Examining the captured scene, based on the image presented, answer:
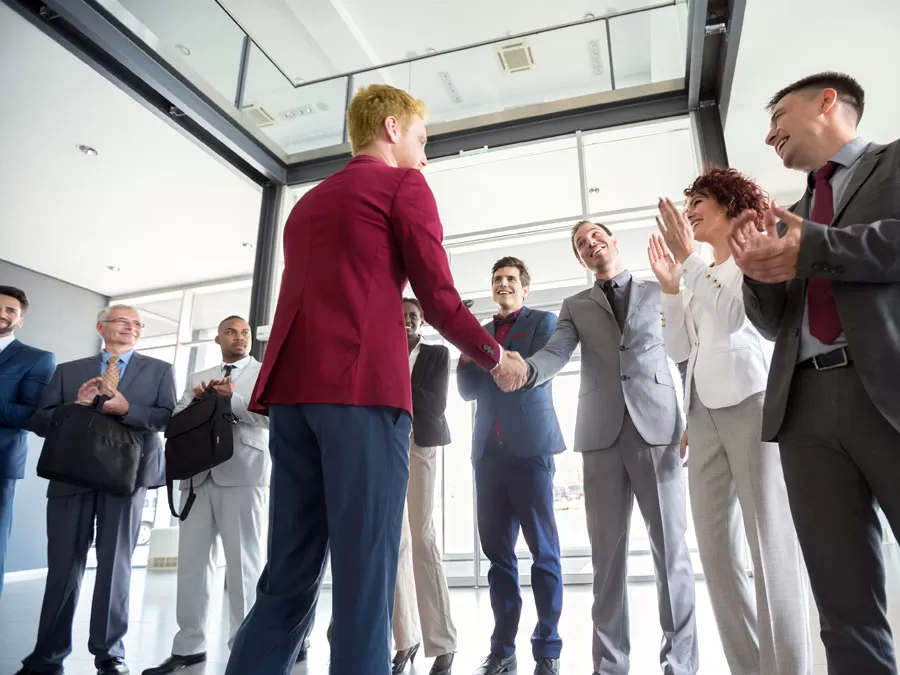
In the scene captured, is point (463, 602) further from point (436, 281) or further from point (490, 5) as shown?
point (490, 5)

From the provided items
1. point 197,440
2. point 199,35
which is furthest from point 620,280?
point 199,35

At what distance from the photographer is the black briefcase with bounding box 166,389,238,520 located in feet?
8.41

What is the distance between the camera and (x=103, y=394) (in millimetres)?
2654

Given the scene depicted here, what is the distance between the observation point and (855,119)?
4.70 feet

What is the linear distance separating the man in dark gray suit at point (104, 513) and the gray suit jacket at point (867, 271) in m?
2.63

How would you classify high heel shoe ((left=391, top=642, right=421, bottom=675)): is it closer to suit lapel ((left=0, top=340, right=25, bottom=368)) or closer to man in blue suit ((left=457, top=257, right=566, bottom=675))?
man in blue suit ((left=457, top=257, right=566, bottom=675))

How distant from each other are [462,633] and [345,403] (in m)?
2.45

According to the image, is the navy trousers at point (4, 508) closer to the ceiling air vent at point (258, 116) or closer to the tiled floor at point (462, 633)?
the tiled floor at point (462, 633)

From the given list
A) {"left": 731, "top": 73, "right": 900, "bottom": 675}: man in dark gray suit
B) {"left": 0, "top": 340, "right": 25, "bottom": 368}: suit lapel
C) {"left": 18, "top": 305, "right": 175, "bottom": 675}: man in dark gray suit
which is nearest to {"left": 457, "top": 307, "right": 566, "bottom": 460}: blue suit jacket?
{"left": 731, "top": 73, "right": 900, "bottom": 675}: man in dark gray suit

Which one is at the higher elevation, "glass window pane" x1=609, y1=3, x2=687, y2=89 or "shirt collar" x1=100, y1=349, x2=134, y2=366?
"glass window pane" x1=609, y1=3, x2=687, y2=89

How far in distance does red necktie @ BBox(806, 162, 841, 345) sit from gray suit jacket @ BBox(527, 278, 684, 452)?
890mm

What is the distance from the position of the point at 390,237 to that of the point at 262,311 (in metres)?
4.22

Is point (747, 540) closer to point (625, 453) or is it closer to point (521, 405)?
point (625, 453)

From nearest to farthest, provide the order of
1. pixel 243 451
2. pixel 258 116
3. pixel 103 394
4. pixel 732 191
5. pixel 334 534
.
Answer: pixel 334 534 → pixel 732 191 → pixel 103 394 → pixel 243 451 → pixel 258 116
